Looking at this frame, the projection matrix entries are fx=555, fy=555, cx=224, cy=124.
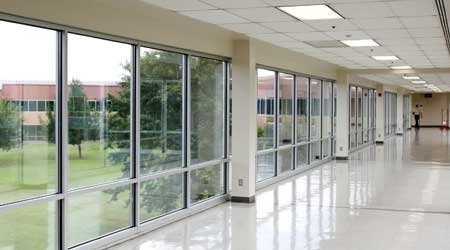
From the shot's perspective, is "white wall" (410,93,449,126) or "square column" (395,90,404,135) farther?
"white wall" (410,93,449,126)

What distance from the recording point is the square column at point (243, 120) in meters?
10.2

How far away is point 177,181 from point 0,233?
149 inches

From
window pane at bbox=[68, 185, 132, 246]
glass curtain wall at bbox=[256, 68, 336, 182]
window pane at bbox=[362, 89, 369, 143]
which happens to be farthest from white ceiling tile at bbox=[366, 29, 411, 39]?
window pane at bbox=[362, 89, 369, 143]

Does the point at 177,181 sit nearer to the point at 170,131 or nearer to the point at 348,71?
the point at 170,131

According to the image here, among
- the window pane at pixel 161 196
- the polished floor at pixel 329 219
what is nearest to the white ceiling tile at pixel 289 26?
the window pane at pixel 161 196

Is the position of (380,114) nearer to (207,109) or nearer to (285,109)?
(285,109)

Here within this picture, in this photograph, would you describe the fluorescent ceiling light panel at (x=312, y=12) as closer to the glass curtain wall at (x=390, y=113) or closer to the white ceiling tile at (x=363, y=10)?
the white ceiling tile at (x=363, y=10)

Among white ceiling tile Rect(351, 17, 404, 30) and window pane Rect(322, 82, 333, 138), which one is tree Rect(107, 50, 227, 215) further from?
window pane Rect(322, 82, 333, 138)

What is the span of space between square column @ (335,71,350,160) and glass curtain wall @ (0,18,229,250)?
8668 millimetres

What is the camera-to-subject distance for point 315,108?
17188 mm

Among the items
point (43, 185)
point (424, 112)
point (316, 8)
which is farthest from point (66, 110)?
point (424, 112)

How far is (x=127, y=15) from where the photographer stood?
7289 mm

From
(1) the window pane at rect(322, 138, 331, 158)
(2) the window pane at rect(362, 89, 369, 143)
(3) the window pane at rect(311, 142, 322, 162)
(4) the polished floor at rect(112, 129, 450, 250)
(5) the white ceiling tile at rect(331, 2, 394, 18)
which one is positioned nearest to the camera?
(5) the white ceiling tile at rect(331, 2, 394, 18)

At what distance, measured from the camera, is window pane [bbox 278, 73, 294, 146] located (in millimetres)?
13781
